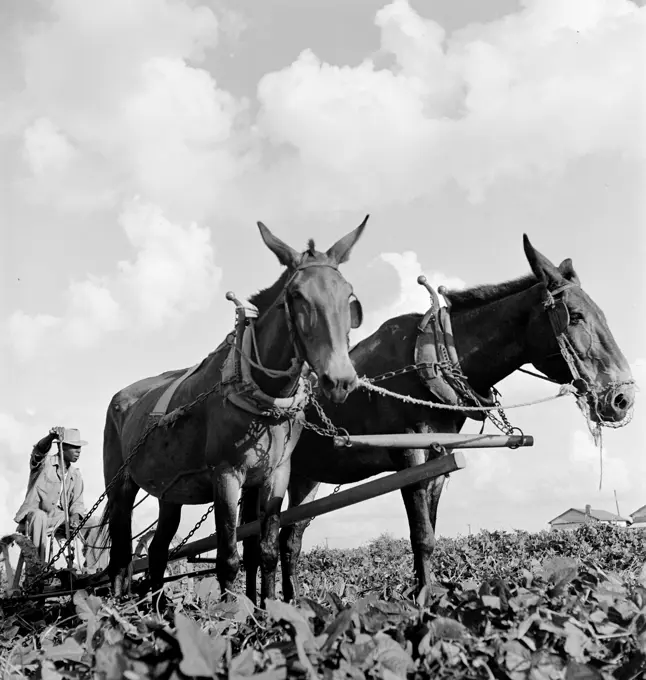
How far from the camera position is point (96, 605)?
8.59ft

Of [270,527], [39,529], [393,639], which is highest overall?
[39,529]

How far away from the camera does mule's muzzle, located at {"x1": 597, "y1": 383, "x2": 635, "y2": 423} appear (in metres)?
5.55

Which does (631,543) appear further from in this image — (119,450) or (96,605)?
(96,605)

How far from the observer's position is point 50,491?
10070 millimetres

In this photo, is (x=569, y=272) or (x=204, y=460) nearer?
(x=204, y=460)

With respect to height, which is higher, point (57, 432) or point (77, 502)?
point (57, 432)

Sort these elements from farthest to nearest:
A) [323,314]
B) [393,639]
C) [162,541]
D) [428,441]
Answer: [162,541] < [428,441] < [323,314] < [393,639]

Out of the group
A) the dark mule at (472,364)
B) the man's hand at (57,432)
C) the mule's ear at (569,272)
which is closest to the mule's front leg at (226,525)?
the dark mule at (472,364)

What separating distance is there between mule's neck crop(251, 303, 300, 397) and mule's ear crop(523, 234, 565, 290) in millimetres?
2293

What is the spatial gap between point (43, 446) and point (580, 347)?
5.49 meters

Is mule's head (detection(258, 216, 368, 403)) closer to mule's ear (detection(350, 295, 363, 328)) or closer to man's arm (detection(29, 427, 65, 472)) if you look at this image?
mule's ear (detection(350, 295, 363, 328))

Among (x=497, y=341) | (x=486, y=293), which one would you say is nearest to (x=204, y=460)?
(x=497, y=341)

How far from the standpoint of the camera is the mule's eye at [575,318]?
18.8 ft

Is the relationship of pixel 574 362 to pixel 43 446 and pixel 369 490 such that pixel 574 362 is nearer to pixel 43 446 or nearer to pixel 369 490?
pixel 369 490
